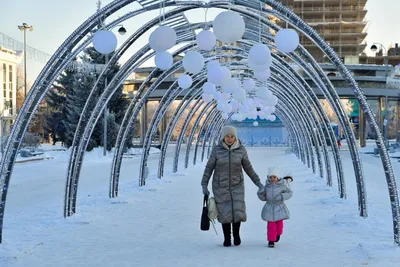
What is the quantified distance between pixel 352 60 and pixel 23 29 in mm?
44246

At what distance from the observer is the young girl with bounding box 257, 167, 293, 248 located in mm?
6609

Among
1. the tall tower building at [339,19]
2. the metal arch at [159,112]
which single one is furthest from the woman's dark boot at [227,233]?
the tall tower building at [339,19]

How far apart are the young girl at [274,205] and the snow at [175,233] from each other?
0.21 meters

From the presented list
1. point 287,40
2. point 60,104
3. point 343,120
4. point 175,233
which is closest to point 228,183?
point 175,233

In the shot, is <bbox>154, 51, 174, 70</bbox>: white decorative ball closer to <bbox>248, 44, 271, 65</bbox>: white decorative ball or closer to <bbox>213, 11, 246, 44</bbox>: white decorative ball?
<bbox>248, 44, 271, 65</bbox>: white decorative ball

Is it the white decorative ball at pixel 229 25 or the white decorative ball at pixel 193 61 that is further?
the white decorative ball at pixel 193 61

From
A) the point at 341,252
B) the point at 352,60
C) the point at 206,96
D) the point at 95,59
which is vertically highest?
the point at 352,60

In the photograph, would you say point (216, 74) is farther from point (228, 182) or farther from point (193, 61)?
point (228, 182)

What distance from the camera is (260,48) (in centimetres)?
802

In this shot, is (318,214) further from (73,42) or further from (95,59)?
(95,59)

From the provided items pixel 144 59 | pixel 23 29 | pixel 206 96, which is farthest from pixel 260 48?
pixel 23 29

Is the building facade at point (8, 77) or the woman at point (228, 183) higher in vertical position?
the building facade at point (8, 77)

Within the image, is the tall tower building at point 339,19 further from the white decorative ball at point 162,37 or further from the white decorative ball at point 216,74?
the white decorative ball at point 162,37

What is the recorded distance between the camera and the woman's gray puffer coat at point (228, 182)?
6547 millimetres
